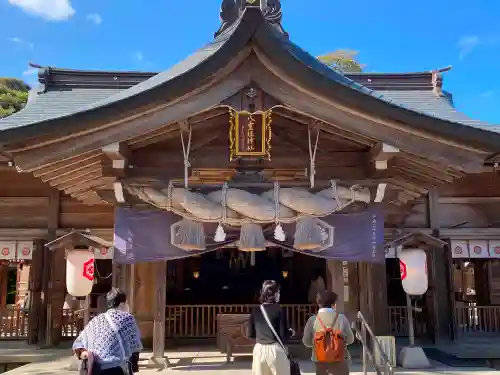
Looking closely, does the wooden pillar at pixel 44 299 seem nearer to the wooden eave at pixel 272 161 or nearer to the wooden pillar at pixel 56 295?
the wooden pillar at pixel 56 295

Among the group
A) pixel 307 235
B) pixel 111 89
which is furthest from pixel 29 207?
pixel 307 235

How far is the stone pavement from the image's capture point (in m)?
7.54

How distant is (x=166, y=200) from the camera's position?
6.54 m

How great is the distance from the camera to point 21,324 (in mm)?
11039

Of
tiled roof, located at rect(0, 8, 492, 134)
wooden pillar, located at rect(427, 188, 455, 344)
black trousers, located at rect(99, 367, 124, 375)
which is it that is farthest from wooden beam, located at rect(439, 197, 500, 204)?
black trousers, located at rect(99, 367, 124, 375)

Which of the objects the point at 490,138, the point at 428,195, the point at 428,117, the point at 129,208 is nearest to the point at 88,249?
the point at 129,208

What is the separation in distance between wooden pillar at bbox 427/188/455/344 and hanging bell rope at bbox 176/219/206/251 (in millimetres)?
6349

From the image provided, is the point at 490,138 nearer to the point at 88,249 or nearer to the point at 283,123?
the point at 283,123

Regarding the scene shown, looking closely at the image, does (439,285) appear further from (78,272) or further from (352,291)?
(78,272)

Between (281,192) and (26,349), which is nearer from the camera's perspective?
(281,192)

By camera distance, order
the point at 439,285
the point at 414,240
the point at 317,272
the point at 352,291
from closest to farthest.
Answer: the point at 414,240, the point at 352,291, the point at 439,285, the point at 317,272

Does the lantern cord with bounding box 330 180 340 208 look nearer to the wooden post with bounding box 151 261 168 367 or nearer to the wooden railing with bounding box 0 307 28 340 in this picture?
the wooden post with bounding box 151 261 168 367

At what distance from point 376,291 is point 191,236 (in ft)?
18.8

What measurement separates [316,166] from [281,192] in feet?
2.56
